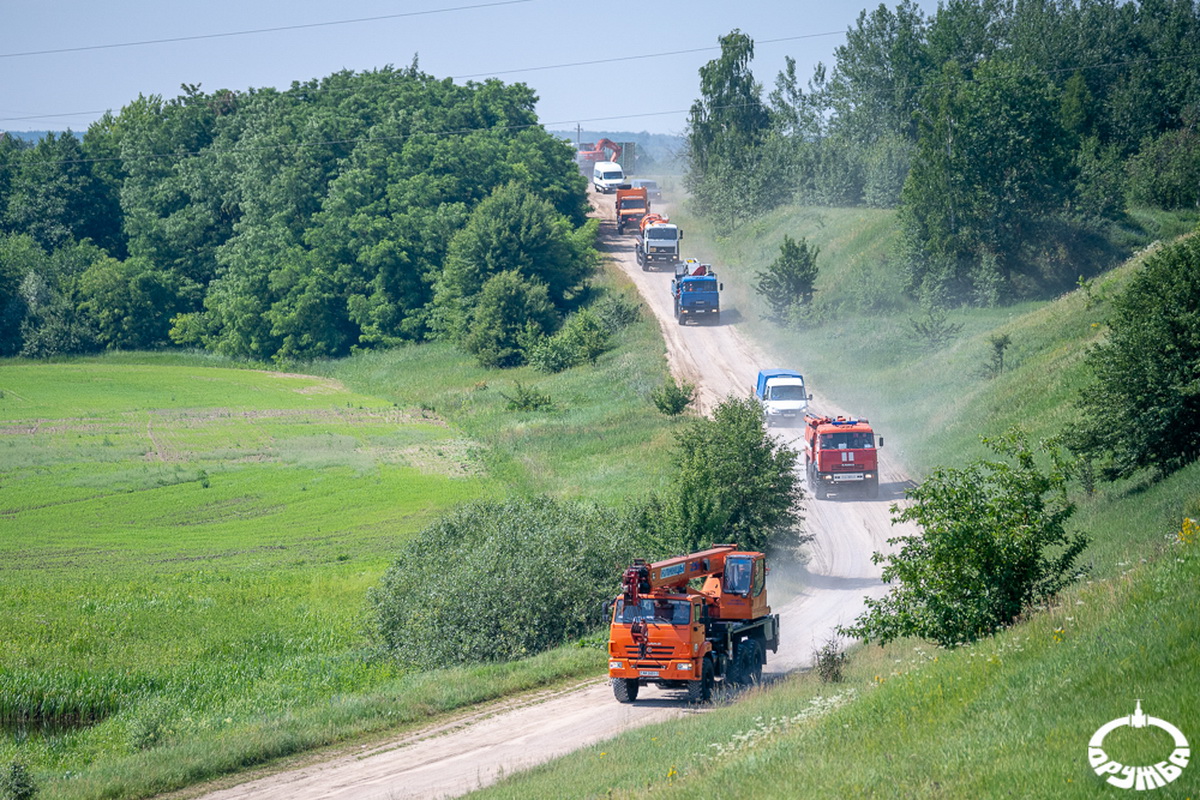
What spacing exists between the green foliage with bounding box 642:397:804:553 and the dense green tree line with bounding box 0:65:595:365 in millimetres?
42337

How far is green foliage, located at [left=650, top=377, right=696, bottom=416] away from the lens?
5103cm

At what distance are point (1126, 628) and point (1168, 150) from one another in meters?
76.2

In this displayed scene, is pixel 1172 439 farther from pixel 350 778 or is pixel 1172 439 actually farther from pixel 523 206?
pixel 523 206

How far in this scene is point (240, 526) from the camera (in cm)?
4406

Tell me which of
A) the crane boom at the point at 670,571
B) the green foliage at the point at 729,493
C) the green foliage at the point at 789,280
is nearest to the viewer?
the crane boom at the point at 670,571

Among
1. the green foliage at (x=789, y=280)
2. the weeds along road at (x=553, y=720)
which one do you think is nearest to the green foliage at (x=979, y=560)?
the weeds along road at (x=553, y=720)

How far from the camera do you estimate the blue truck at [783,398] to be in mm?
46375

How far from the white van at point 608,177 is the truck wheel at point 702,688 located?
87361mm

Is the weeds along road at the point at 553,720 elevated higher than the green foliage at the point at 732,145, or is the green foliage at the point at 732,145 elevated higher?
the green foliage at the point at 732,145

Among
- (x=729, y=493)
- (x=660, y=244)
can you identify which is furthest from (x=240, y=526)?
(x=660, y=244)

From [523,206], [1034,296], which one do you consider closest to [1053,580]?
[1034,296]

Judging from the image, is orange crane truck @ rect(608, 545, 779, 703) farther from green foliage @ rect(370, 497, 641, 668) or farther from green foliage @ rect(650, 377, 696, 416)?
green foliage @ rect(650, 377, 696, 416)

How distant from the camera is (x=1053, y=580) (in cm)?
1697

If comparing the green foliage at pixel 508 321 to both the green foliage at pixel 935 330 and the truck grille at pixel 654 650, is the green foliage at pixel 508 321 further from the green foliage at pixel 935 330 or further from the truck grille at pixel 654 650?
the truck grille at pixel 654 650
